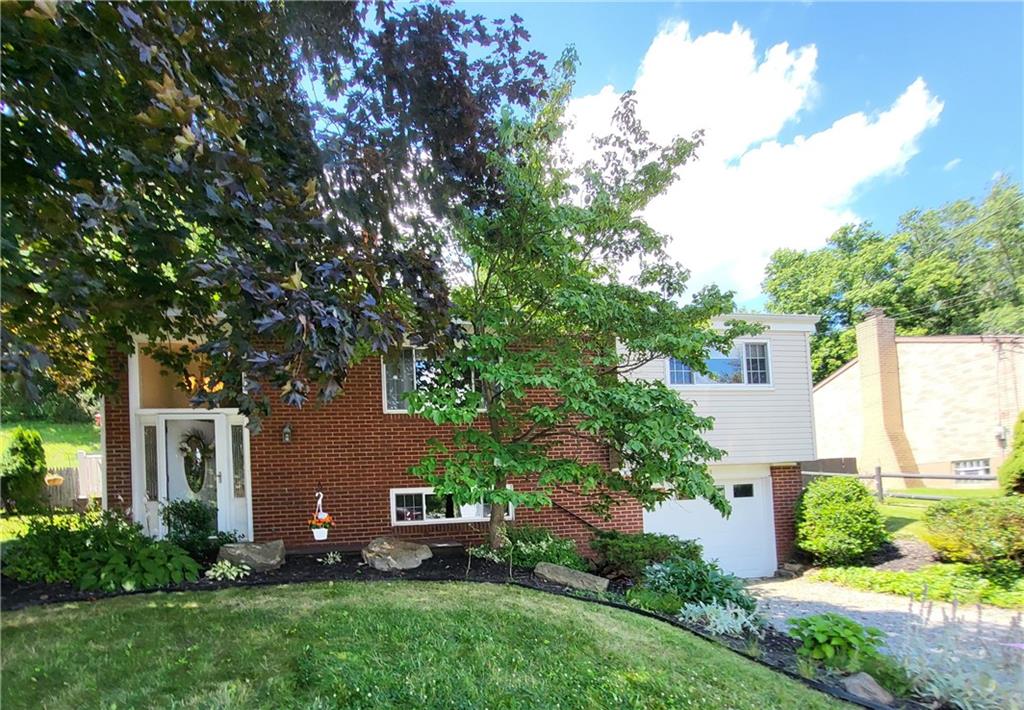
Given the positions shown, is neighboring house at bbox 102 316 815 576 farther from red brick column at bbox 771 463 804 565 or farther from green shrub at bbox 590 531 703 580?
red brick column at bbox 771 463 804 565

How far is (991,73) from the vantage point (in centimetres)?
593

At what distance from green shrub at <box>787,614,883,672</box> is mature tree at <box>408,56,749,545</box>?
4.93ft

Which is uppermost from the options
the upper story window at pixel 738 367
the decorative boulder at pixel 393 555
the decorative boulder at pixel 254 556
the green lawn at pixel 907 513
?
the upper story window at pixel 738 367

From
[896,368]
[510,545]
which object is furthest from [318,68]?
[896,368]

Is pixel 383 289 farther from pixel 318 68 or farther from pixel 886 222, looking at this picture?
pixel 886 222

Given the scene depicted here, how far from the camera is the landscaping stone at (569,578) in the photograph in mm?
6742

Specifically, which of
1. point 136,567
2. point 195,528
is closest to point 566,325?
point 136,567

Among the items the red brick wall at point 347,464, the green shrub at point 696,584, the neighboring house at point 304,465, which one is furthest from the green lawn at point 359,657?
the red brick wall at point 347,464

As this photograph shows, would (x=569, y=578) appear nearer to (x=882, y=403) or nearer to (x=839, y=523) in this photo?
(x=839, y=523)

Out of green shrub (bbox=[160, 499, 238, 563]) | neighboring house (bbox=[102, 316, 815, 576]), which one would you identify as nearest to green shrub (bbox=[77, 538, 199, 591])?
green shrub (bbox=[160, 499, 238, 563])

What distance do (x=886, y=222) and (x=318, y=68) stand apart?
34061mm

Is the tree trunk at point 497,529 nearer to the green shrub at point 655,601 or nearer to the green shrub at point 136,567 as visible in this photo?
the green shrub at point 655,601

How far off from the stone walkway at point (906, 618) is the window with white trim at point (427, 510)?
14.8 feet

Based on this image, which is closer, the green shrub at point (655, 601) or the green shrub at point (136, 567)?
the green shrub at point (136, 567)
